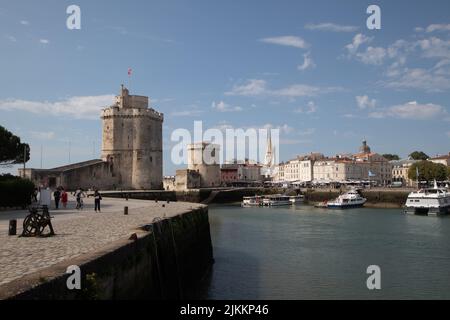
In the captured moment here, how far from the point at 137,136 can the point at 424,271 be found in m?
48.9

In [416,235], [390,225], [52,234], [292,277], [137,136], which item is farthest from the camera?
[137,136]

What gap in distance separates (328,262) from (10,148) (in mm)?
32778

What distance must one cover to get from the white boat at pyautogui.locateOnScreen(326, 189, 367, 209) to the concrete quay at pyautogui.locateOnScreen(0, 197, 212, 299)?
4477 cm

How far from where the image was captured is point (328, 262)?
68.8 ft

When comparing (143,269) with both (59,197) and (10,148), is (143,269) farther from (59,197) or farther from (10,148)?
(10,148)

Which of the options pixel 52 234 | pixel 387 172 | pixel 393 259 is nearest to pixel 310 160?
pixel 387 172

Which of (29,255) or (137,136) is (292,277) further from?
(137,136)

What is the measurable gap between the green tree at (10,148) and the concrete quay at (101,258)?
26.6 m

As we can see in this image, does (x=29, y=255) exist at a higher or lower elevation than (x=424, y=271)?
higher

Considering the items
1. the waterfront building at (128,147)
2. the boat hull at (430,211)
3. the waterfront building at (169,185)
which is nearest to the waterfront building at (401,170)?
the waterfront building at (169,185)

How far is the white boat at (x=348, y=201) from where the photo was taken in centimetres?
6050

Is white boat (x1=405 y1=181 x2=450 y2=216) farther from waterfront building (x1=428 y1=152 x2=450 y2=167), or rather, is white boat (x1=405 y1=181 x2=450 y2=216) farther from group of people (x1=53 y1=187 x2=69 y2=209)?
waterfront building (x1=428 y1=152 x2=450 y2=167)
